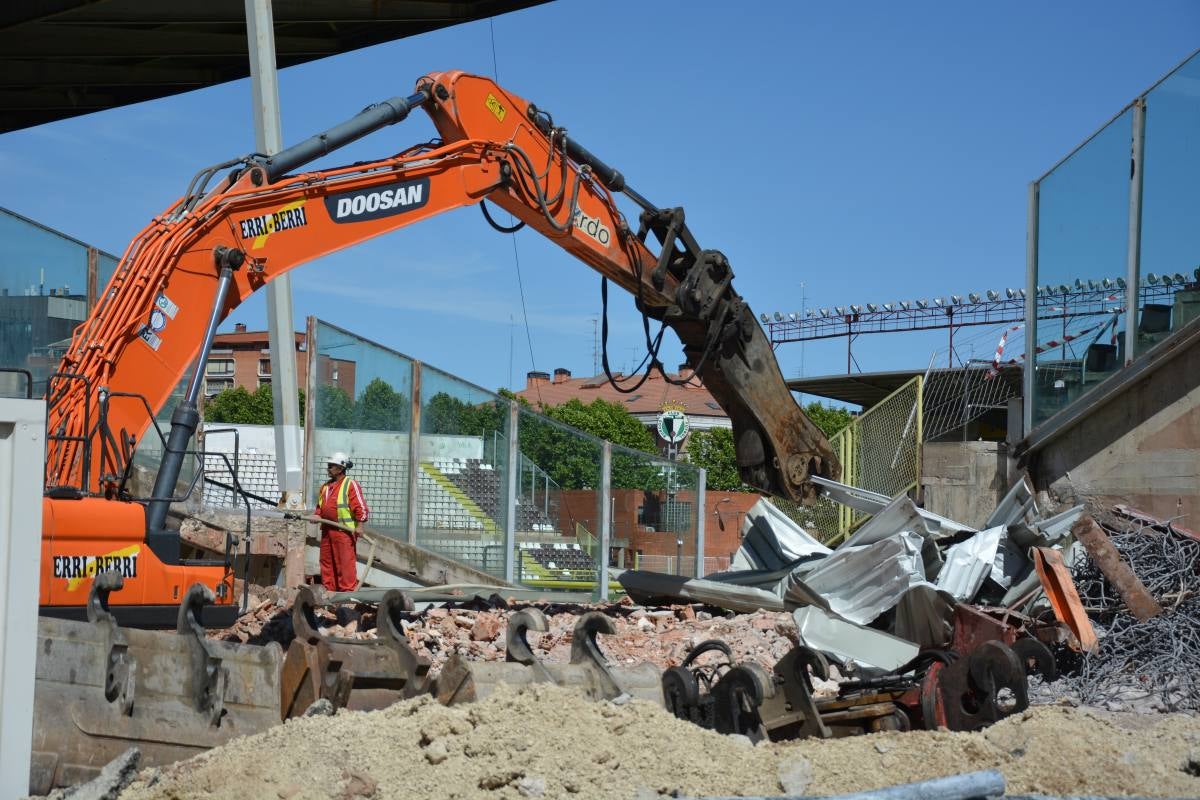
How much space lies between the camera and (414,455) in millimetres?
14805

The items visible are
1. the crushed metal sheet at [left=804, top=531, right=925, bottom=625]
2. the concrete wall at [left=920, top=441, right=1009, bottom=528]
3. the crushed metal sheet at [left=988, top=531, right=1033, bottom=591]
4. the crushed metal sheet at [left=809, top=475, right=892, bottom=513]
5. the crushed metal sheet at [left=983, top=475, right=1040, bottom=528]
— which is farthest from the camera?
the concrete wall at [left=920, top=441, right=1009, bottom=528]

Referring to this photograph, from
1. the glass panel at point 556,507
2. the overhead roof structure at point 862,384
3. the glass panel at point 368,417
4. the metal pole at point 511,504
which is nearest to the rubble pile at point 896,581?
the metal pole at point 511,504

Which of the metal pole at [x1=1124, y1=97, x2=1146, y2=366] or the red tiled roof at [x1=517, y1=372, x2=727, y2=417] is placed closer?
the metal pole at [x1=1124, y1=97, x2=1146, y2=366]

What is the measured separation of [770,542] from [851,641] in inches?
139

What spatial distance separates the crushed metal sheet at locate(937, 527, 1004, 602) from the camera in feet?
33.9

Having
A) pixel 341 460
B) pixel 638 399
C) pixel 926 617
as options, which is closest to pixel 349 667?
pixel 926 617

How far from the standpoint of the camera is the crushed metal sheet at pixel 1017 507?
11.0 m

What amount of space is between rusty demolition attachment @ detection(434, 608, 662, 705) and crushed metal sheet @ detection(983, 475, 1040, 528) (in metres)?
5.47

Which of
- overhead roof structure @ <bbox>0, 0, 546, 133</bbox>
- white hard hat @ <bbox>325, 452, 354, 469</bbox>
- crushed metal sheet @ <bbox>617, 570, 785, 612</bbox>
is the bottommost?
crushed metal sheet @ <bbox>617, 570, 785, 612</bbox>

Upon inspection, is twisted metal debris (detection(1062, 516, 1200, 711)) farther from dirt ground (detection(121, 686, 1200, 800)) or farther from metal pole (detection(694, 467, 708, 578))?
metal pole (detection(694, 467, 708, 578))

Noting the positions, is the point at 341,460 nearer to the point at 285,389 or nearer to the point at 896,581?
the point at 285,389

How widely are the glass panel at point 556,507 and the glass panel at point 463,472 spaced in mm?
262

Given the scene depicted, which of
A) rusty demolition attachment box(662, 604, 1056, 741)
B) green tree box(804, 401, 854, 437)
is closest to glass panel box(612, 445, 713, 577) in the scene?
rusty demolition attachment box(662, 604, 1056, 741)

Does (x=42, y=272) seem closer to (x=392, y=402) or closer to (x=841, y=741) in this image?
(x=392, y=402)
